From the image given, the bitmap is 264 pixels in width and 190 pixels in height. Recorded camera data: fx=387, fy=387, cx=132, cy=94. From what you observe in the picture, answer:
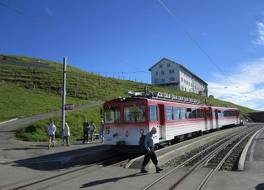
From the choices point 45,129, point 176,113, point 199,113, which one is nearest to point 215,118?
point 199,113

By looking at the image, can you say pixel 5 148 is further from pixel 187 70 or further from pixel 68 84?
pixel 187 70

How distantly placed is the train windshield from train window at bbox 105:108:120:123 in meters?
0.48

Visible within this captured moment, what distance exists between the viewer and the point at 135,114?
1916 cm

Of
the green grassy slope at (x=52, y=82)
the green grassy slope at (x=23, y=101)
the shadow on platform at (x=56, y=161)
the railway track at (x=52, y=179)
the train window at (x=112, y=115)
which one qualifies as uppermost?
the green grassy slope at (x=52, y=82)

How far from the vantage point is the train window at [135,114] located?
1895 cm

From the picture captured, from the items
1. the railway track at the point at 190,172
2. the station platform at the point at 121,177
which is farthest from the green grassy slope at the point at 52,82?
the station platform at the point at 121,177

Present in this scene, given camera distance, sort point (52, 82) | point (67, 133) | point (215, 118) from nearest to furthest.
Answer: point (67, 133)
point (215, 118)
point (52, 82)

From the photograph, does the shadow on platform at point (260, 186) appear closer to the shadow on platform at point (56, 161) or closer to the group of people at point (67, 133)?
the shadow on platform at point (56, 161)

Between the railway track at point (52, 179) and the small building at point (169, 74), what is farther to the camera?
the small building at point (169, 74)

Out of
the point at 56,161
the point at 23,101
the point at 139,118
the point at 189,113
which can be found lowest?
the point at 56,161

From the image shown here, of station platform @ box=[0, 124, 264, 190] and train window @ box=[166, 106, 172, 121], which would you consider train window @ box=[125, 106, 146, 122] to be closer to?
train window @ box=[166, 106, 172, 121]

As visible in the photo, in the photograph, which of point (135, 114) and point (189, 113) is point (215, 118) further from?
point (135, 114)

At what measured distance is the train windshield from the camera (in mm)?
18938

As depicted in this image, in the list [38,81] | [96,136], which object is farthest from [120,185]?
[38,81]
